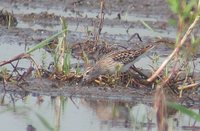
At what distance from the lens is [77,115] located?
330 inches

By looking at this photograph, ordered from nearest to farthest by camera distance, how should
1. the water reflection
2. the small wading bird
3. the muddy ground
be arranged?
the water reflection < the small wading bird < the muddy ground

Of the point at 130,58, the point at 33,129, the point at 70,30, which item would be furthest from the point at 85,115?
the point at 70,30

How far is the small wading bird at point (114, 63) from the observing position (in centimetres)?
980

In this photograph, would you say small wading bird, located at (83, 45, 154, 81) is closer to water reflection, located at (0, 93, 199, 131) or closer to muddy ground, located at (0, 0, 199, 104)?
water reflection, located at (0, 93, 199, 131)

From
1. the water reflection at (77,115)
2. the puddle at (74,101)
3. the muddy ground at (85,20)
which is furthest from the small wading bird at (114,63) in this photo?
the muddy ground at (85,20)

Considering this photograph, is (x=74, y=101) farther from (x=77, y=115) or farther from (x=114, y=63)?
(x=114, y=63)

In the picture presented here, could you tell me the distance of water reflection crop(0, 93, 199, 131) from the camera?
7801 mm

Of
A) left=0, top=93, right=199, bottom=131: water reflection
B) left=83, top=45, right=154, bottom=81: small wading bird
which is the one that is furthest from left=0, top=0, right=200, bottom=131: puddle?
left=83, top=45, right=154, bottom=81: small wading bird

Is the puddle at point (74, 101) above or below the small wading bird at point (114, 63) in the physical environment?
below

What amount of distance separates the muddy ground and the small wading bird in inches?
66.8

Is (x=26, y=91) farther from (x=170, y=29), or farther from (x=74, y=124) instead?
(x=170, y=29)

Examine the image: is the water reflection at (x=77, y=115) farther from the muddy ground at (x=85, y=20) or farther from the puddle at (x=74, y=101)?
the muddy ground at (x=85, y=20)

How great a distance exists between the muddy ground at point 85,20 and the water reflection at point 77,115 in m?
2.89

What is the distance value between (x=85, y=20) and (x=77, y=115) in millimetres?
6597
